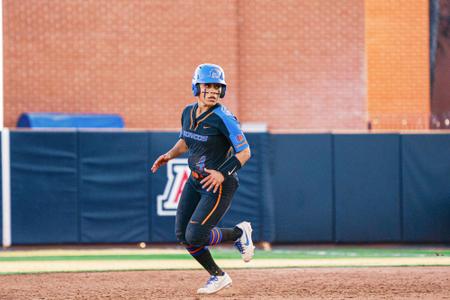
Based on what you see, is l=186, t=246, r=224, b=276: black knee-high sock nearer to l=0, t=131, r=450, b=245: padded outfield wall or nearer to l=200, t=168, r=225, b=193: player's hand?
l=200, t=168, r=225, b=193: player's hand

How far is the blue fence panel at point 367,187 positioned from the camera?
1449cm

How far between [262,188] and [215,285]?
6.02 metres

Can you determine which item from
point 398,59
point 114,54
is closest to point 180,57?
point 114,54

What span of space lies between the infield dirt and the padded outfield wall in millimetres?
3431

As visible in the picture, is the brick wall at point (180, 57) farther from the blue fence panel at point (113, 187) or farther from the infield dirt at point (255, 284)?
the infield dirt at point (255, 284)

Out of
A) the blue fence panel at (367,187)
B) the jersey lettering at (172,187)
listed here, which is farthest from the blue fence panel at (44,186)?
the blue fence panel at (367,187)

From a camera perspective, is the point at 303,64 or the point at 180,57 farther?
the point at 303,64

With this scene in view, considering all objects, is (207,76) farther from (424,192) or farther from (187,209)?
(424,192)

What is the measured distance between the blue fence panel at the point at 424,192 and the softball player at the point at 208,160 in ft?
23.0

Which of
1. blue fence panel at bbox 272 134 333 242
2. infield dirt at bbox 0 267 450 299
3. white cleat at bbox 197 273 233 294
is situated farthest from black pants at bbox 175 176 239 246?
blue fence panel at bbox 272 134 333 242

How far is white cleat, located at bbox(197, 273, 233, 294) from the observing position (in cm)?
834

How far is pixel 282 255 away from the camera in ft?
43.8

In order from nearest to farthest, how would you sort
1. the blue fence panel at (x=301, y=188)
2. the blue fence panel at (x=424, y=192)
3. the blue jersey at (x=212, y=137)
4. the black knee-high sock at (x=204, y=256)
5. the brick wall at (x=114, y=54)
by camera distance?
1. the blue jersey at (x=212, y=137)
2. the black knee-high sock at (x=204, y=256)
3. the blue fence panel at (x=301, y=188)
4. the blue fence panel at (x=424, y=192)
5. the brick wall at (x=114, y=54)

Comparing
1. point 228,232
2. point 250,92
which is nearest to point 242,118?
point 250,92
